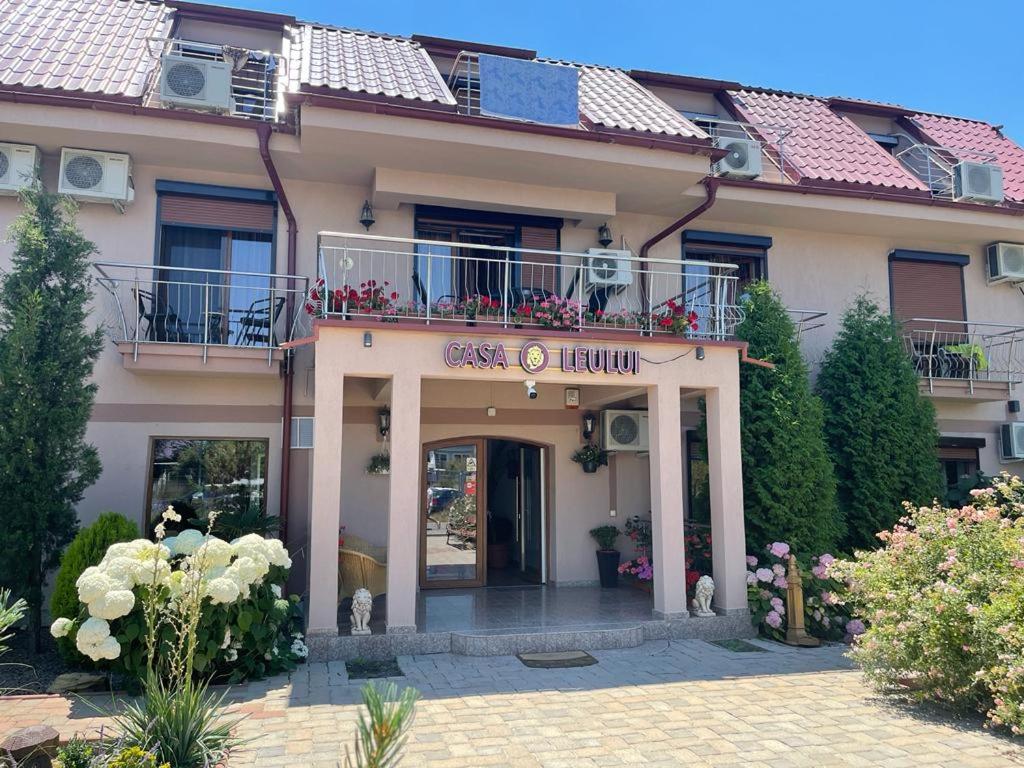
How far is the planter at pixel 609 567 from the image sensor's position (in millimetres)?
A: 11000

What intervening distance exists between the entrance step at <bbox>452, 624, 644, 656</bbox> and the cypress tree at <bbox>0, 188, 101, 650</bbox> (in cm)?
468

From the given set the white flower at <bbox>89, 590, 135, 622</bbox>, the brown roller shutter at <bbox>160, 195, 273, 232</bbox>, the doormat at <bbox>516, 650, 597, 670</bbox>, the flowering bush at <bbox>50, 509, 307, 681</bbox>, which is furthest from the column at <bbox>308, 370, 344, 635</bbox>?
the brown roller shutter at <bbox>160, 195, 273, 232</bbox>

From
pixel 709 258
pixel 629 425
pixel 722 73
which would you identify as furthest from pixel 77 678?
pixel 722 73

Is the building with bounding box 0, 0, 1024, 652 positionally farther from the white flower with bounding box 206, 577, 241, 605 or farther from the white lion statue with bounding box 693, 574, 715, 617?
the white flower with bounding box 206, 577, 241, 605

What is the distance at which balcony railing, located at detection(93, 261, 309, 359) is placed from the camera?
9359mm

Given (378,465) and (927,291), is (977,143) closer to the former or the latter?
(927,291)

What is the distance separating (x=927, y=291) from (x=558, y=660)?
32.6 ft

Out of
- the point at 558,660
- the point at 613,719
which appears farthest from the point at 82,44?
the point at 613,719

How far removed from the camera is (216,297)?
32.4 feet

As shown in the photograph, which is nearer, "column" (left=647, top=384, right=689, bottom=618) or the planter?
"column" (left=647, top=384, right=689, bottom=618)

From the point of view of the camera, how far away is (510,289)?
10.9 metres

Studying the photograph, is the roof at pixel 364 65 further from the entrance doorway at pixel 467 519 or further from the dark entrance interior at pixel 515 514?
the dark entrance interior at pixel 515 514

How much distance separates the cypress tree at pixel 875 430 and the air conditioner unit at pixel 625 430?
2902 millimetres

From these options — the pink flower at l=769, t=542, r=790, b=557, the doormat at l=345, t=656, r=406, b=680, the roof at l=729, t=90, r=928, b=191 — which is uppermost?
the roof at l=729, t=90, r=928, b=191
